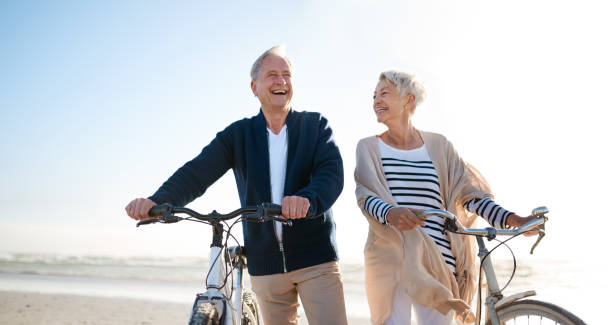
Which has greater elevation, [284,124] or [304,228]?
[284,124]

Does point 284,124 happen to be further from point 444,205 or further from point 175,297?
point 175,297

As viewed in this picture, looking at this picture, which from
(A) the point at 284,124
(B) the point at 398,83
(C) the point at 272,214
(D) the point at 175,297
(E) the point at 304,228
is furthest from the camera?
(D) the point at 175,297

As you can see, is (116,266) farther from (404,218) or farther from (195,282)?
(404,218)

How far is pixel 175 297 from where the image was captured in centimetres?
1019

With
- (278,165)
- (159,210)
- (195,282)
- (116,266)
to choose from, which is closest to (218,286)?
(159,210)

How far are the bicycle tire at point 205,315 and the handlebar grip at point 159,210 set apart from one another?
419 mm

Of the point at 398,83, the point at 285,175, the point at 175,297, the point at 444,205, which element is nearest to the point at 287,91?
the point at 285,175

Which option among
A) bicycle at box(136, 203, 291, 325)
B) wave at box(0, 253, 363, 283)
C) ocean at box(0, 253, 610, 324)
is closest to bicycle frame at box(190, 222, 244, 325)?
bicycle at box(136, 203, 291, 325)

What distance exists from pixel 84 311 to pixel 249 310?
6.45 metres

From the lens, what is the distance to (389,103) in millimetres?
3133

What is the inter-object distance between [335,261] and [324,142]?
0.64 m

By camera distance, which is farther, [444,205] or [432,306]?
[444,205]

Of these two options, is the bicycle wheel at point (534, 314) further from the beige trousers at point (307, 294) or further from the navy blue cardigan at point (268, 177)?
the navy blue cardigan at point (268, 177)

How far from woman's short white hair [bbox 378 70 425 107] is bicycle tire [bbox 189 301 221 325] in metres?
1.78
